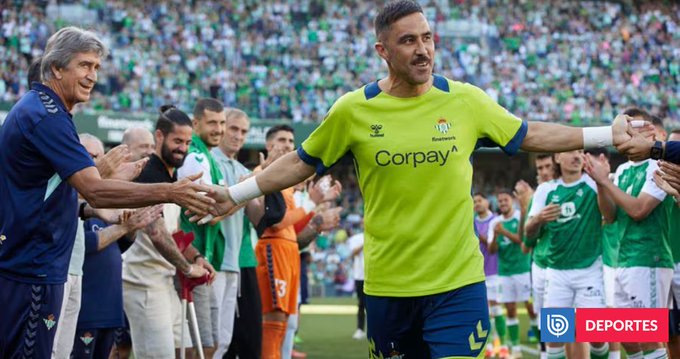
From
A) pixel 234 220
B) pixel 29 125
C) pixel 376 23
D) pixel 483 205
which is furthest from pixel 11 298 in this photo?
pixel 483 205

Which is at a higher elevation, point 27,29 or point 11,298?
point 27,29

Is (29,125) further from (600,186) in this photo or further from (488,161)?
(488,161)

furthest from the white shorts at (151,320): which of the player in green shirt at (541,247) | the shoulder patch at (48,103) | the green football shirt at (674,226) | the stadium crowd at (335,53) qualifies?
the stadium crowd at (335,53)

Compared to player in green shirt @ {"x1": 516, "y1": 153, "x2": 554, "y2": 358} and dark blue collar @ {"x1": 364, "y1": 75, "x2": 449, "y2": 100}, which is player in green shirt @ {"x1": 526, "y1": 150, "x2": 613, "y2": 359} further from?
dark blue collar @ {"x1": 364, "y1": 75, "x2": 449, "y2": 100}

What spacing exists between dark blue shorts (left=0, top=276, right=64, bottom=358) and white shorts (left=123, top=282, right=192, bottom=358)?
258cm

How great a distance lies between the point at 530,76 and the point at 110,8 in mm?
15679

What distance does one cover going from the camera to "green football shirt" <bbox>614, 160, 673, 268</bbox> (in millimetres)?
8781

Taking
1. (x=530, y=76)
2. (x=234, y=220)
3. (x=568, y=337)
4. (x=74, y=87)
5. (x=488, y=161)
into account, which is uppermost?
(x=530, y=76)

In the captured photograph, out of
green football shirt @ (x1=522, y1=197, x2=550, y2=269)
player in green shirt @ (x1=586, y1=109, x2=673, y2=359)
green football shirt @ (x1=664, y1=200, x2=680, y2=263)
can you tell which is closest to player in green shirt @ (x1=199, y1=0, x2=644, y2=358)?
player in green shirt @ (x1=586, y1=109, x2=673, y2=359)

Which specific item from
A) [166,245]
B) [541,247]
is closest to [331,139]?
[166,245]

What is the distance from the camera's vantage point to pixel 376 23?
5621 mm

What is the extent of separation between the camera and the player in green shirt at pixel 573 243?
32.9 ft

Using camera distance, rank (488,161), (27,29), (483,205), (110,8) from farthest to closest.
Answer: (488,161), (110,8), (27,29), (483,205)

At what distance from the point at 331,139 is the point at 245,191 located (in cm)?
64
